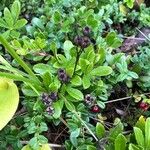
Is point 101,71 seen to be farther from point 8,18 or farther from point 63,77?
point 8,18

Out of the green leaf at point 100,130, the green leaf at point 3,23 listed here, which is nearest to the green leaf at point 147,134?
the green leaf at point 100,130

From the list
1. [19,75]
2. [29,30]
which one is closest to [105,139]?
[19,75]

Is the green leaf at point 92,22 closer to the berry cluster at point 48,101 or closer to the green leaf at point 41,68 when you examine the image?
the green leaf at point 41,68

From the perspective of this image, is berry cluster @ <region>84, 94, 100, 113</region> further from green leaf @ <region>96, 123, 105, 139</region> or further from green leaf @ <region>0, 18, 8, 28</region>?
green leaf @ <region>0, 18, 8, 28</region>

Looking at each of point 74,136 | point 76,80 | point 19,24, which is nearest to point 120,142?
point 74,136

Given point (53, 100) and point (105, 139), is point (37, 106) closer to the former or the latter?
point (53, 100)

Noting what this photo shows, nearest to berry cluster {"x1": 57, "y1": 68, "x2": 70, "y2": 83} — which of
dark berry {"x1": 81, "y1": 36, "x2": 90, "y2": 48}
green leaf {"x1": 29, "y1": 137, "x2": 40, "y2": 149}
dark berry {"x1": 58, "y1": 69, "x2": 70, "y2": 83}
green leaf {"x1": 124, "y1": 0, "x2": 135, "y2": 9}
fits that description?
dark berry {"x1": 58, "y1": 69, "x2": 70, "y2": 83}
